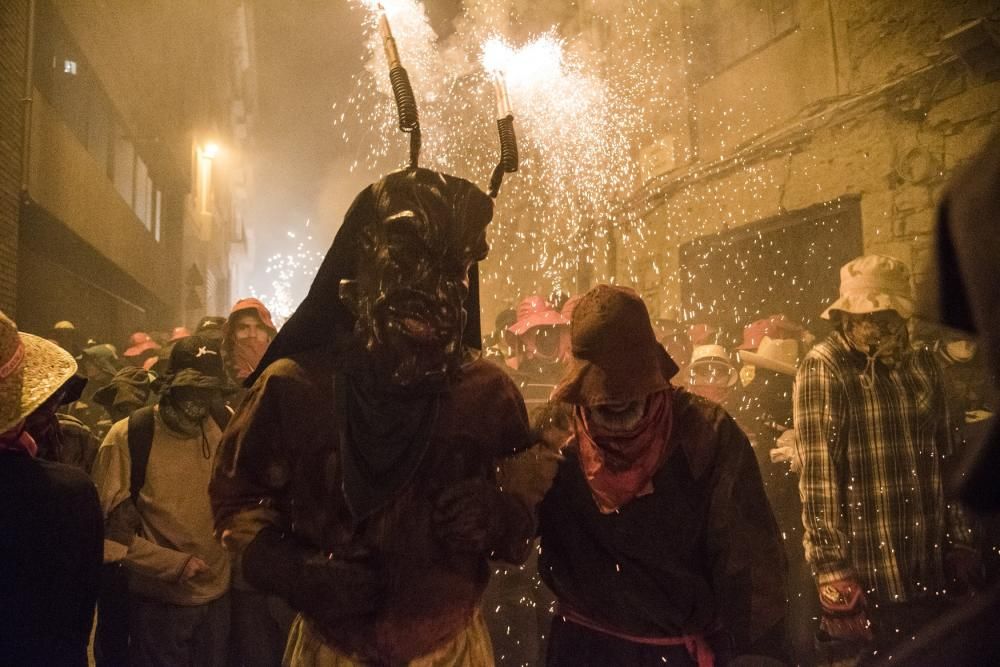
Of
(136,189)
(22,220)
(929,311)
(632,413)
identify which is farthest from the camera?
(136,189)

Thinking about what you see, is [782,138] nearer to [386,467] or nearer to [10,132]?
[386,467]

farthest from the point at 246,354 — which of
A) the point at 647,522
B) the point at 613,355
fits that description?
the point at 647,522

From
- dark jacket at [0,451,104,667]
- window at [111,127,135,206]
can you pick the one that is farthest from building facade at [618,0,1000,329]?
window at [111,127,135,206]

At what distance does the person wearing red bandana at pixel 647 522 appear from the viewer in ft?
7.27

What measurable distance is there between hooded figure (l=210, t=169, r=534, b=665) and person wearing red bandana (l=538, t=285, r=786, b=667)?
1.17ft

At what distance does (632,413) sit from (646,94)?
1132cm

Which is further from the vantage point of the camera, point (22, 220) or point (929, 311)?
point (22, 220)

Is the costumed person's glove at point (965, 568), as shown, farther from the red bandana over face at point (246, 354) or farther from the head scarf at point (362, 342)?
the red bandana over face at point (246, 354)

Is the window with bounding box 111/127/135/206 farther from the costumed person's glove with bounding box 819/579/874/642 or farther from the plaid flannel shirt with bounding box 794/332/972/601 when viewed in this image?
→ the costumed person's glove with bounding box 819/579/874/642

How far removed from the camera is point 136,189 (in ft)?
66.5

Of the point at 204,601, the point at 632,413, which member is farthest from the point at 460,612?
the point at 204,601

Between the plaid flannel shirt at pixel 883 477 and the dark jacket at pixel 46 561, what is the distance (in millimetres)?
3176

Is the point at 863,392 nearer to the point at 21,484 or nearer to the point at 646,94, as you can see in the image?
the point at 21,484

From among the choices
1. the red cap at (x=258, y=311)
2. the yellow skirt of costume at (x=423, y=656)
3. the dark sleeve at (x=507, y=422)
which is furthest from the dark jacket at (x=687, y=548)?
the red cap at (x=258, y=311)
